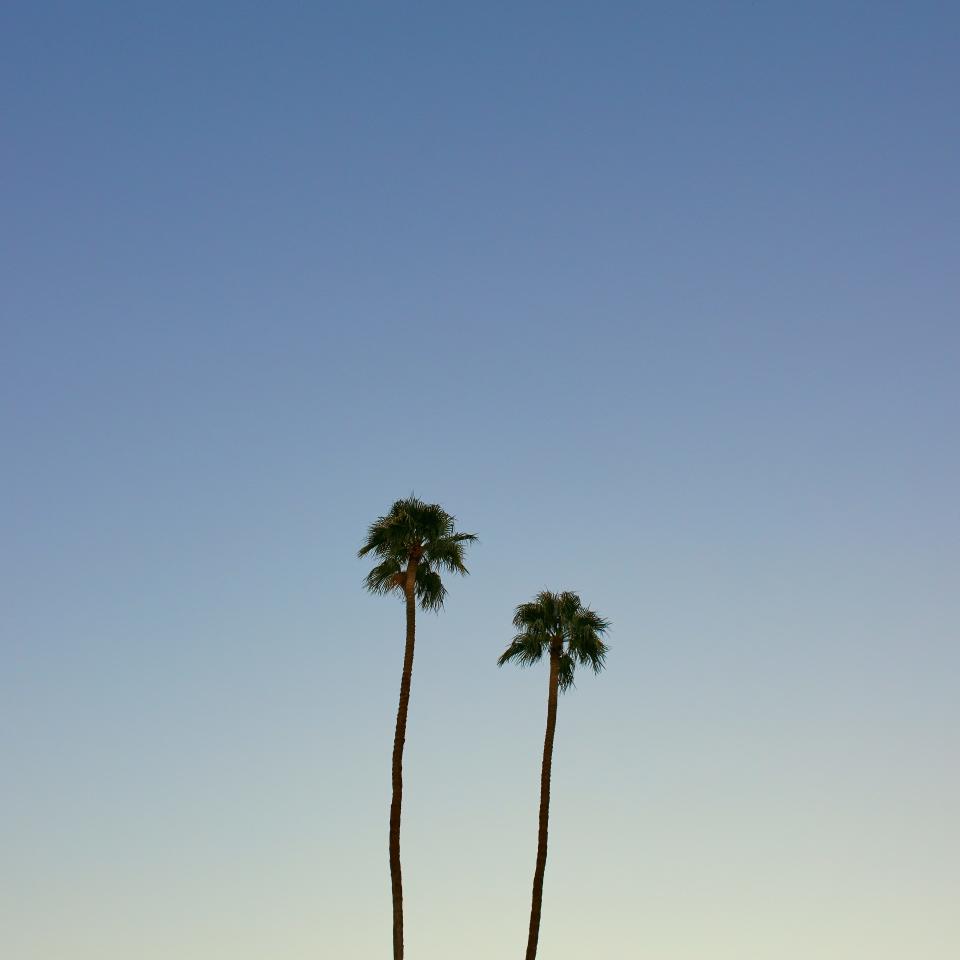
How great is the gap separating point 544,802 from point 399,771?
8.61 m

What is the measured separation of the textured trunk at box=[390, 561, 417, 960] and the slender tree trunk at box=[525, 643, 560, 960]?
7.70m

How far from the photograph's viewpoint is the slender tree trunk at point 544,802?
60372 mm

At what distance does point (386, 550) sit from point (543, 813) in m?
13.8

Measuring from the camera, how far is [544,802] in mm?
62844

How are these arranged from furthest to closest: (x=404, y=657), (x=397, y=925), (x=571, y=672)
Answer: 1. (x=571, y=672)
2. (x=404, y=657)
3. (x=397, y=925)

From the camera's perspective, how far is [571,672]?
6638 cm

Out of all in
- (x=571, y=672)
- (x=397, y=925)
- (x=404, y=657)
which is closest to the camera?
(x=397, y=925)

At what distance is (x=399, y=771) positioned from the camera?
5744 centimetres

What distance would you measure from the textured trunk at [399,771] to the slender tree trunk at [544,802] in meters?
7.70

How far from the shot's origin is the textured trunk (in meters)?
54.9

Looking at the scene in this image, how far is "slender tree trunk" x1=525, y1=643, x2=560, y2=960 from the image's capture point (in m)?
60.4

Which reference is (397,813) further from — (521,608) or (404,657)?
(521,608)

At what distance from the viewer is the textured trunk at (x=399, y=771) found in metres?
54.9

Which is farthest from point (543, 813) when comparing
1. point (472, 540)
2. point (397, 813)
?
point (472, 540)
